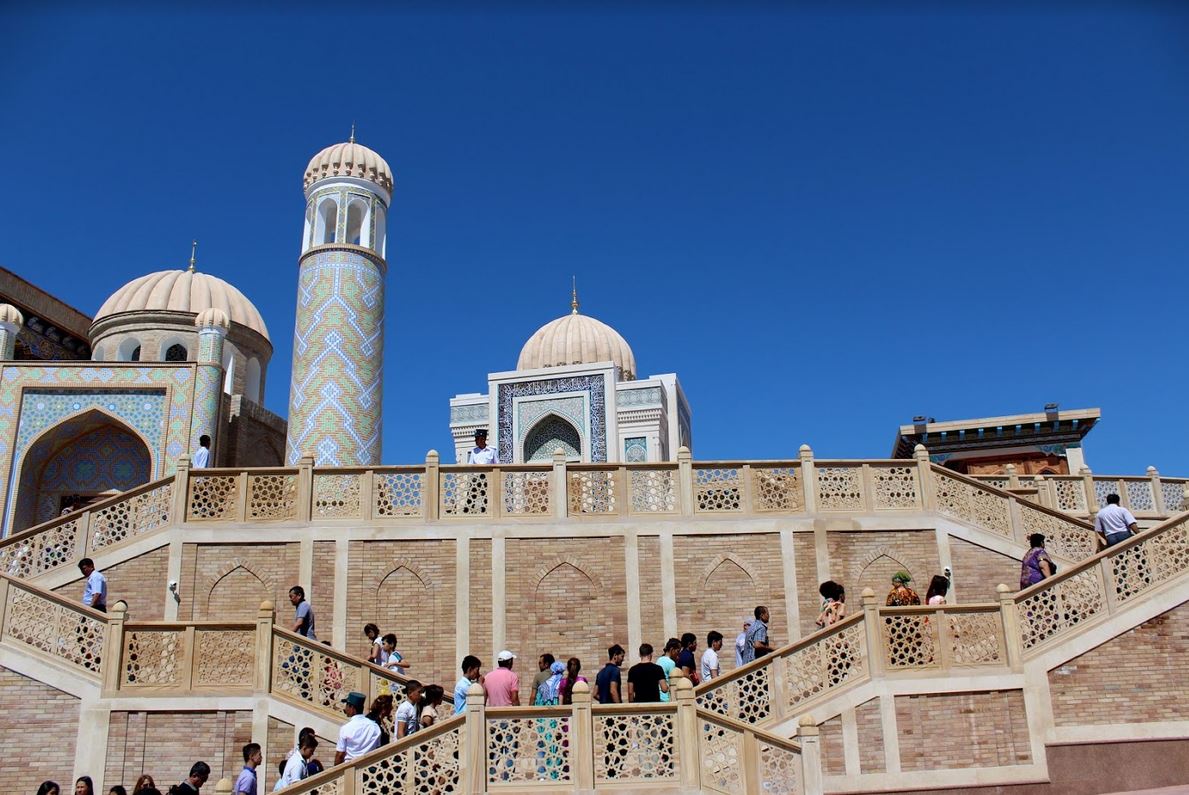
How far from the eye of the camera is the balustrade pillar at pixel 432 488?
12648mm

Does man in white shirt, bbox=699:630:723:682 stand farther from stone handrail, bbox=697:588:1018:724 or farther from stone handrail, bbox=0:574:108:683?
stone handrail, bbox=0:574:108:683

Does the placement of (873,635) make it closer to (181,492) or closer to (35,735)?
(35,735)

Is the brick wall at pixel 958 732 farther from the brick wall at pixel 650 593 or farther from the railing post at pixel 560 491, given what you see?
the railing post at pixel 560 491

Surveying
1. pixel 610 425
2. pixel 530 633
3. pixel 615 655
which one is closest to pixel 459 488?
pixel 530 633

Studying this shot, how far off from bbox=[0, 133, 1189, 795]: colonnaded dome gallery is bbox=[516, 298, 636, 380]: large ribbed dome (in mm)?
9510

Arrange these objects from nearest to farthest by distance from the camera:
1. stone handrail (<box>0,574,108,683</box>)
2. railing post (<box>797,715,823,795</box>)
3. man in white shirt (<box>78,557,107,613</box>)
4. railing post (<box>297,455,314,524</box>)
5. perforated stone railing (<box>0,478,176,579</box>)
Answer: railing post (<box>797,715,823,795</box>), stone handrail (<box>0,574,108,683</box>), man in white shirt (<box>78,557,107,613</box>), perforated stone railing (<box>0,478,176,579</box>), railing post (<box>297,455,314,524</box>)

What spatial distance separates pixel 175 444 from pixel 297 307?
3.42m

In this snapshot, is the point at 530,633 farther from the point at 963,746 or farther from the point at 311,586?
the point at 963,746

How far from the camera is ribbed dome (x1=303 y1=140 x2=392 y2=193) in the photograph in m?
21.0

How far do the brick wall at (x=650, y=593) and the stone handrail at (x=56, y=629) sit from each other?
18.4 feet

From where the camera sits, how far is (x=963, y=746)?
30.9 ft

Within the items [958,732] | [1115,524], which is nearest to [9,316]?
[958,732]

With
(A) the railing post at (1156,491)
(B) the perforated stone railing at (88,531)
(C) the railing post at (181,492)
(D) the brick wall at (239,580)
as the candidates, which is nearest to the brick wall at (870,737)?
(D) the brick wall at (239,580)

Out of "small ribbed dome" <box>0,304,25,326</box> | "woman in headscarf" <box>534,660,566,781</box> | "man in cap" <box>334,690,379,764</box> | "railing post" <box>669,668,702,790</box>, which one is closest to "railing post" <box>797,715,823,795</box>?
"railing post" <box>669,668,702,790</box>
